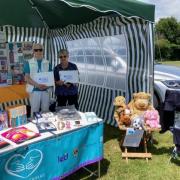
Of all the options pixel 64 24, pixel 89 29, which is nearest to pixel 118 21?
pixel 89 29

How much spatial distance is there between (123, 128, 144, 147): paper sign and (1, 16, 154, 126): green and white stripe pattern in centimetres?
98

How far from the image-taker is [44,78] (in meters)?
5.41

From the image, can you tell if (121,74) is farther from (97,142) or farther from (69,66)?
(97,142)

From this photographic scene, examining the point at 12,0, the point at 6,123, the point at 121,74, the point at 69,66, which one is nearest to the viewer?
the point at 6,123

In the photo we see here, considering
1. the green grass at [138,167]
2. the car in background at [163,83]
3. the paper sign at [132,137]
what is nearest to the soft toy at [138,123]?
the paper sign at [132,137]

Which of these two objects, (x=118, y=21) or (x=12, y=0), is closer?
(x=118, y=21)

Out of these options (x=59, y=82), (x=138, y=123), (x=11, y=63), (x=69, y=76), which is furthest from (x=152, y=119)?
(x=11, y=63)

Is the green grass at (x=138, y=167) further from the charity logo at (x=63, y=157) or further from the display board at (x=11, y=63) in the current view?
the display board at (x=11, y=63)

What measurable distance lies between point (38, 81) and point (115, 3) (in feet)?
5.69

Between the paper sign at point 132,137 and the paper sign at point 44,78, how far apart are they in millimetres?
1514

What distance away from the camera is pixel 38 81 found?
541 cm

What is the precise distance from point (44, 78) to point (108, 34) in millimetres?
2206

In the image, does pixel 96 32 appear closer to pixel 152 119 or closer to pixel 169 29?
pixel 152 119

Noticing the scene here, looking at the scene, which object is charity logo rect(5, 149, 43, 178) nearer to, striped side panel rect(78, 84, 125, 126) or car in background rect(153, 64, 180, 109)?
striped side panel rect(78, 84, 125, 126)
